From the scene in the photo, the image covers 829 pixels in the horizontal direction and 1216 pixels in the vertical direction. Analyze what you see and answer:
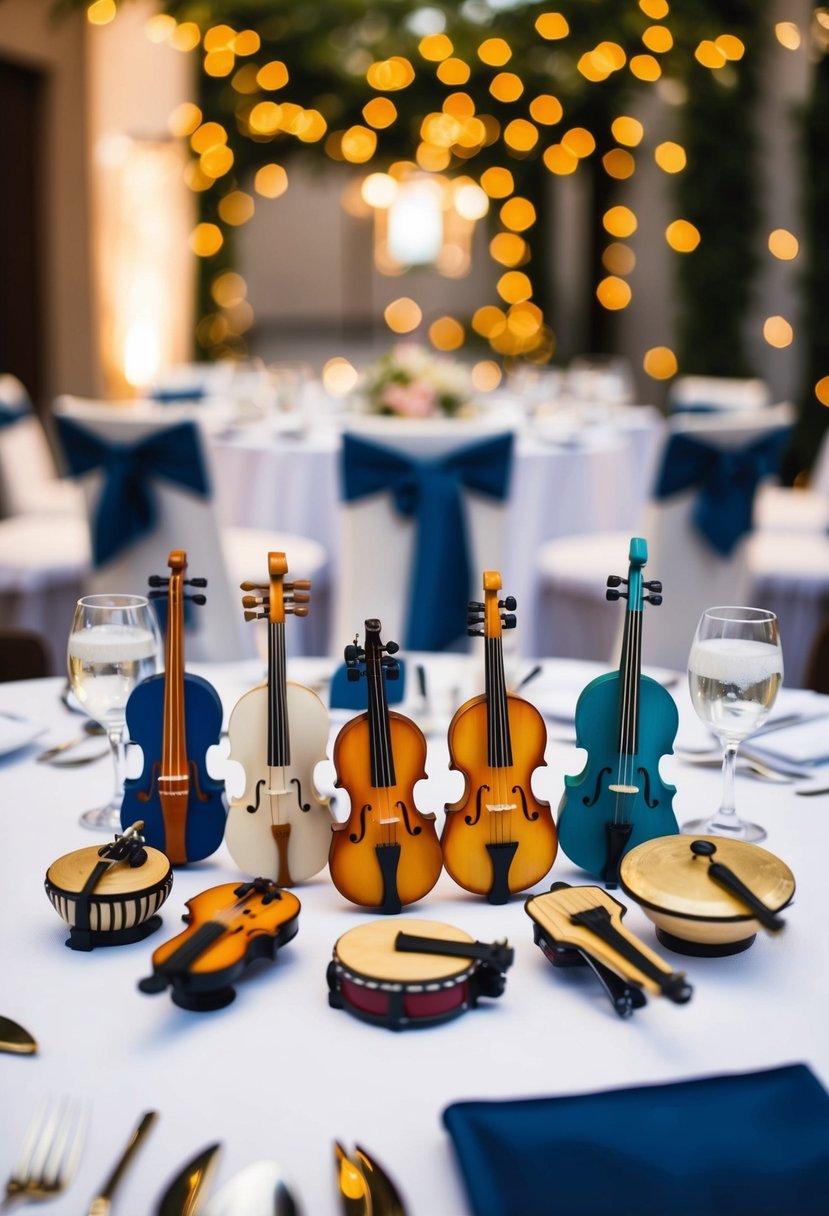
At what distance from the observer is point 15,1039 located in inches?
31.3

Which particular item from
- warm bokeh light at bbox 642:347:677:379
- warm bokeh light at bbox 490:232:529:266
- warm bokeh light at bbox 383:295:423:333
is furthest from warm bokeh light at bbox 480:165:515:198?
warm bokeh light at bbox 383:295:423:333

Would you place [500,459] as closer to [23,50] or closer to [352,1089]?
[352,1089]

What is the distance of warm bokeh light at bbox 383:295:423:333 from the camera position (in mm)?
10914

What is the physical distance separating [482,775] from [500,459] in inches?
79.9

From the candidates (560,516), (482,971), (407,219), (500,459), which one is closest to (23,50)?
(407,219)

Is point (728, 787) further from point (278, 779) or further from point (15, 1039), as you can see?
point (15, 1039)

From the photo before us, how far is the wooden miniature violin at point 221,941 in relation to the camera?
2.68 ft

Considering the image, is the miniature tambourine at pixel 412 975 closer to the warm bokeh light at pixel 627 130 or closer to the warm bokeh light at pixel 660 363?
the warm bokeh light at pixel 660 363

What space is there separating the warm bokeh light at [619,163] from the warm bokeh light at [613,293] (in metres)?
0.76

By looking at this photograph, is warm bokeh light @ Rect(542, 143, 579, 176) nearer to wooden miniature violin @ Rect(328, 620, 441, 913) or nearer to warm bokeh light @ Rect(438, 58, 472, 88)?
warm bokeh light @ Rect(438, 58, 472, 88)

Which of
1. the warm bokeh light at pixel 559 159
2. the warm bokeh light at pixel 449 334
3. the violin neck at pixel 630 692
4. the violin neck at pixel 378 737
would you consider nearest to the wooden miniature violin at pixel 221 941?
the violin neck at pixel 378 737

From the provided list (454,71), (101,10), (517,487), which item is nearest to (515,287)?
(454,71)

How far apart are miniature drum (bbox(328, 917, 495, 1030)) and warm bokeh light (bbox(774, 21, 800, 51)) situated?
782cm

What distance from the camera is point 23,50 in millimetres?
7043
